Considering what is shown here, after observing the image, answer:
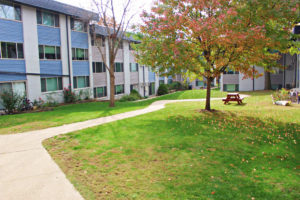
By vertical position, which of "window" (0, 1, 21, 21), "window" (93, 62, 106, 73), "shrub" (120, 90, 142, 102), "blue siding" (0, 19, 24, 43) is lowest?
"shrub" (120, 90, 142, 102)

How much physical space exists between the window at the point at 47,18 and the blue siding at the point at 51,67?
3535 millimetres

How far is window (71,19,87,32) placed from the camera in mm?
25453

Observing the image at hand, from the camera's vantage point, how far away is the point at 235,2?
11836 mm

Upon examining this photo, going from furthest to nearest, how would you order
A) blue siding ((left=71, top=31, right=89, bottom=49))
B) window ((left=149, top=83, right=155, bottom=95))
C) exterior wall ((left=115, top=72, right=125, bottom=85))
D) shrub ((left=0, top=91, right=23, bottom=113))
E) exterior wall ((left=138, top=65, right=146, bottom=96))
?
window ((left=149, top=83, right=155, bottom=95)) → exterior wall ((left=138, top=65, right=146, bottom=96)) → exterior wall ((left=115, top=72, right=125, bottom=85)) → blue siding ((left=71, top=31, right=89, bottom=49)) → shrub ((left=0, top=91, right=23, bottom=113))

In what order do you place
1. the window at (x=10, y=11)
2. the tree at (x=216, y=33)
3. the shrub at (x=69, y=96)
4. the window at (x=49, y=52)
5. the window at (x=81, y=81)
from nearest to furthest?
the tree at (x=216, y=33), the window at (x=10, y=11), the window at (x=49, y=52), the shrub at (x=69, y=96), the window at (x=81, y=81)

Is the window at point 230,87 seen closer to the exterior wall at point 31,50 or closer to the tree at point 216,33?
the tree at point 216,33

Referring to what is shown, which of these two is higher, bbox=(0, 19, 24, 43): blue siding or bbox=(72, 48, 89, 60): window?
bbox=(0, 19, 24, 43): blue siding

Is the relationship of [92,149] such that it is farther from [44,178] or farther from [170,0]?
[170,0]

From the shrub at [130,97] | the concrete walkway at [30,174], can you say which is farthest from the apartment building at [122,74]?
the concrete walkway at [30,174]

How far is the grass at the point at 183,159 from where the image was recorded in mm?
5395

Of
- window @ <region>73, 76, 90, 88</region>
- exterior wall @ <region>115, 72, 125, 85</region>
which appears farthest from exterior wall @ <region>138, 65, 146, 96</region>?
window @ <region>73, 76, 90, 88</region>

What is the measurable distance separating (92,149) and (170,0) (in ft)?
31.6

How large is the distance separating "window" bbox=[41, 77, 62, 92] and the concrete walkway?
13.5m

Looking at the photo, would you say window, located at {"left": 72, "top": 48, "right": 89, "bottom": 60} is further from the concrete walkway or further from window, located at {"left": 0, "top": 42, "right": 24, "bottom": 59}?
the concrete walkway
